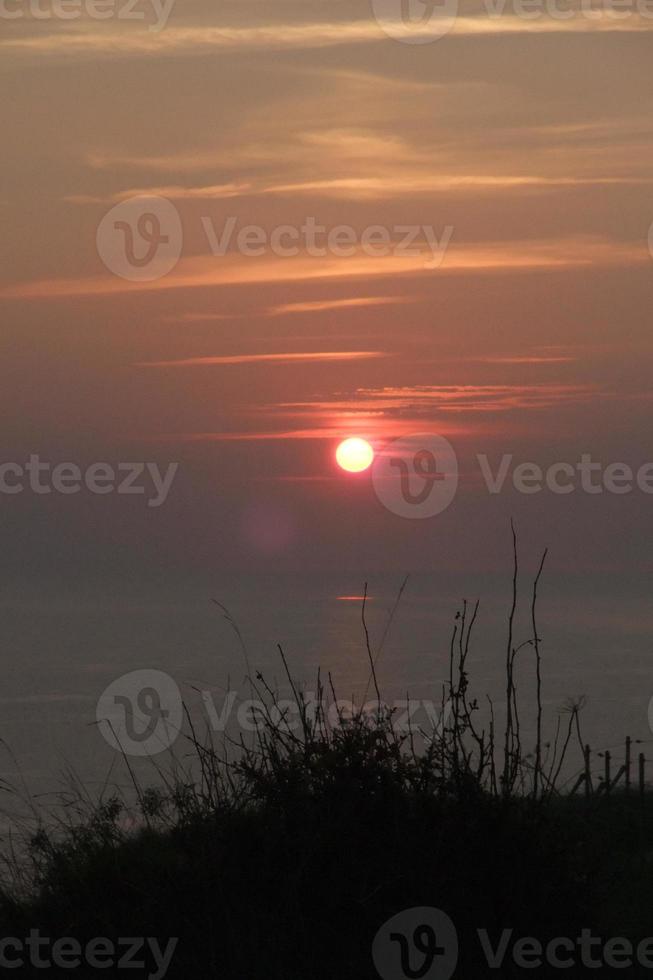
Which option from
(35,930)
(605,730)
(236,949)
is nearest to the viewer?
(236,949)

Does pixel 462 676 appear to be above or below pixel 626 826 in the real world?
below

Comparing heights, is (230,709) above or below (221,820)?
above

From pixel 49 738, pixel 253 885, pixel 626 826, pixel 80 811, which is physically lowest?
pixel 253 885

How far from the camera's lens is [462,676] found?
657cm

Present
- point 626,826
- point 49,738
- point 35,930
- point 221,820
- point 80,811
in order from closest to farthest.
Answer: point 35,930 < point 221,820 < point 80,811 < point 626,826 < point 49,738

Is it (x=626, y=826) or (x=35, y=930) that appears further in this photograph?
(x=626, y=826)

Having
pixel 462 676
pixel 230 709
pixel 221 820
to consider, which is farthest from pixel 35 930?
pixel 462 676

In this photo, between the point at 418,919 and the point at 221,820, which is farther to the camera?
the point at 221,820

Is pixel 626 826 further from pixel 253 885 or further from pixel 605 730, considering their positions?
pixel 605 730

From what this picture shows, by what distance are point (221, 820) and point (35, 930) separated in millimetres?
1043

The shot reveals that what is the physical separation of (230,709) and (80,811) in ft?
3.62

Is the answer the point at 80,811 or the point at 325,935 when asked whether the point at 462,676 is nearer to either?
the point at 325,935

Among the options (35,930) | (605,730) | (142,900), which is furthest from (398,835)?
(605,730)

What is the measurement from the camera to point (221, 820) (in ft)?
21.4
